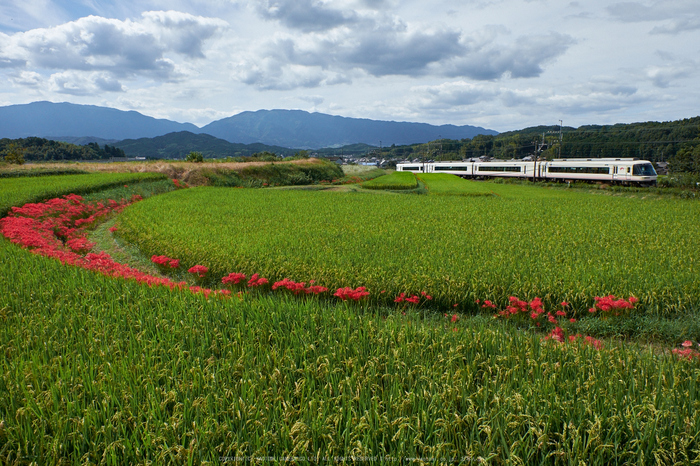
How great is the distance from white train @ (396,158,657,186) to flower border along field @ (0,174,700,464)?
42845 millimetres

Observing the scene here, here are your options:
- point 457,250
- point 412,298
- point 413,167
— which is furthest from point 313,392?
point 413,167

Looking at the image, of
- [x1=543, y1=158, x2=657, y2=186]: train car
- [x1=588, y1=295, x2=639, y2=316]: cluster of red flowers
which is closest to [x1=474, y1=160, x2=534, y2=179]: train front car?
[x1=543, y1=158, x2=657, y2=186]: train car

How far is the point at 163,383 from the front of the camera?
330cm

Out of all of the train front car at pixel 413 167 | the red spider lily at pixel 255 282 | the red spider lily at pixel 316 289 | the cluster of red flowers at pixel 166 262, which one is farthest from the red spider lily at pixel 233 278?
the train front car at pixel 413 167

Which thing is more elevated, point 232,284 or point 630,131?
point 630,131

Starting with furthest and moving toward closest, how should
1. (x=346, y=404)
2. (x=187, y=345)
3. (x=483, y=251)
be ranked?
(x=483, y=251) → (x=187, y=345) → (x=346, y=404)

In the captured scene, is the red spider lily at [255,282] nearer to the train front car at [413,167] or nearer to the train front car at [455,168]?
the train front car at [455,168]

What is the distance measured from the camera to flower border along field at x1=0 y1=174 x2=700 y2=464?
2.45m

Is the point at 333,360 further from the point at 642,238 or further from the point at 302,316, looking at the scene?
the point at 642,238

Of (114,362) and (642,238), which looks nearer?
(114,362)

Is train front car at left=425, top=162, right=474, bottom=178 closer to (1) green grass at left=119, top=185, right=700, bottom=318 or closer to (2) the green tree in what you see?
(1) green grass at left=119, top=185, right=700, bottom=318

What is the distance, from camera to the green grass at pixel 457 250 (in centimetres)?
661

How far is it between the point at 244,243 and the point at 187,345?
19.0 feet

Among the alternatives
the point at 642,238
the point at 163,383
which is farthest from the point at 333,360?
the point at 642,238
